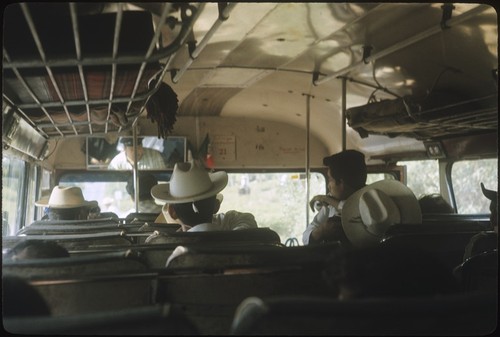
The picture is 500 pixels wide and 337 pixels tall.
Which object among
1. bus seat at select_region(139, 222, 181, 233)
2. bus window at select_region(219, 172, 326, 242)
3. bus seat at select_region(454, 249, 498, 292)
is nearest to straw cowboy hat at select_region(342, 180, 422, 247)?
bus seat at select_region(454, 249, 498, 292)

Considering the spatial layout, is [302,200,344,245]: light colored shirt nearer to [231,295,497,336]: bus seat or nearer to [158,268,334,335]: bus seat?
[158,268,334,335]: bus seat

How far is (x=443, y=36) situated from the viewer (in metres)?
3.59

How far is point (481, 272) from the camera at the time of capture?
250 cm

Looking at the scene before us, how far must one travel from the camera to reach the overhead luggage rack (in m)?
2.00

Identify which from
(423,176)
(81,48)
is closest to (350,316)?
(81,48)

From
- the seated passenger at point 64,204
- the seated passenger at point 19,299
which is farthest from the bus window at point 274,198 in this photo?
the seated passenger at point 19,299

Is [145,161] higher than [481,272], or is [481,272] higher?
[145,161]

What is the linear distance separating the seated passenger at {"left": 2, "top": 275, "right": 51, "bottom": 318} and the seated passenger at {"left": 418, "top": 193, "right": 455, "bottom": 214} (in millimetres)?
4219

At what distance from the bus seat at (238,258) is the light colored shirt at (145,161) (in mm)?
5039

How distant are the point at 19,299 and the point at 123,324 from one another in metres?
0.57

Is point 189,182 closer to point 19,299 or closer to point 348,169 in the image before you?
point 348,169

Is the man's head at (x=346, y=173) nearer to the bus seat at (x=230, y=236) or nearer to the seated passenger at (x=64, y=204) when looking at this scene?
the bus seat at (x=230, y=236)

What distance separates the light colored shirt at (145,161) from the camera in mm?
6941

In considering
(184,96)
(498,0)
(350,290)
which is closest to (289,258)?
(350,290)
